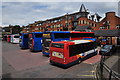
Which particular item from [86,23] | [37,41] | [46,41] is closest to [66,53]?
[46,41]

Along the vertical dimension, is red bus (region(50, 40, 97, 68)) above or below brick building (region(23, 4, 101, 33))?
below

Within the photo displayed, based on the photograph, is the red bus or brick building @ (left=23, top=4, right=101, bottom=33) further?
brick building @ (left=23, top=4, right=101, bottom=33)

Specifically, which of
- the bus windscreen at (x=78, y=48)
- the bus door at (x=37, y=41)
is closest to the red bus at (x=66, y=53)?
the bus windscreen at (x=78, y=48)

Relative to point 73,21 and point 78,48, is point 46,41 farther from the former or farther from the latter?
point 73,21

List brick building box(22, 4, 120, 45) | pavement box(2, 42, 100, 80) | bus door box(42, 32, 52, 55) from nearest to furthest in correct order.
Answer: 1. pavement box(2, 42, 100, 80)
2. bus door box(42, 32, 52, 55)
3. brick building box(22, 4, 120, 45)

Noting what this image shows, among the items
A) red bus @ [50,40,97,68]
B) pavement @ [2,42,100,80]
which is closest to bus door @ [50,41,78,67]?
red bus @ [50,40,97,68]

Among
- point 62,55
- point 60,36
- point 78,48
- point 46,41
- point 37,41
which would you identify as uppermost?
point 60,36

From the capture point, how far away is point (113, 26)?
36656 millimetres

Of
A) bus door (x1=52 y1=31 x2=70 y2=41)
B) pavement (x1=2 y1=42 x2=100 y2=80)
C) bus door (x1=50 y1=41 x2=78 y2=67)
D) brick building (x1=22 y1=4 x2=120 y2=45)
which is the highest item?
brick building (x1=22 y1=4 x2=120 y2=45)

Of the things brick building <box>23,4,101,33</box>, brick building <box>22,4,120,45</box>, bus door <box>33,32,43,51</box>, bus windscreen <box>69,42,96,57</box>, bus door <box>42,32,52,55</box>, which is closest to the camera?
bus windscreen <box>69,42,96,57</box>

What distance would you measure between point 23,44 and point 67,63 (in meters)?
15.6

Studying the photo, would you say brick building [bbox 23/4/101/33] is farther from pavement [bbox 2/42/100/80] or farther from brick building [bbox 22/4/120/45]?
pavement [bbox 2/42/100/80]

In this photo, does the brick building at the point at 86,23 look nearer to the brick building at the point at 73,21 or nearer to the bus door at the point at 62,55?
the brick building at the point at 73,21

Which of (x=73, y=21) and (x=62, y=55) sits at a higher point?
(x=73, y=21)
